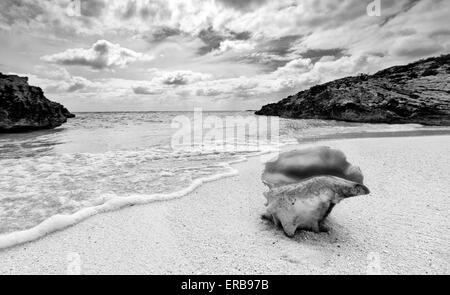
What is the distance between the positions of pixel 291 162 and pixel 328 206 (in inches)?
25.0

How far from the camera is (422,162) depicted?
16.8ft

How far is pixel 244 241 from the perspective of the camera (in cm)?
241

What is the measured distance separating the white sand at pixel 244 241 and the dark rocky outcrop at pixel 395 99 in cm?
1527

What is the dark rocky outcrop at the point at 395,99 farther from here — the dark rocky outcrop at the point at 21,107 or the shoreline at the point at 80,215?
the dark rocky outcrop at the point at 21,107

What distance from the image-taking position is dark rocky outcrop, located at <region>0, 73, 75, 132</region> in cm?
1293

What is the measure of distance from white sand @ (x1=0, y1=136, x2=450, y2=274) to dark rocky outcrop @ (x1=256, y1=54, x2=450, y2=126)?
1527 centimetres

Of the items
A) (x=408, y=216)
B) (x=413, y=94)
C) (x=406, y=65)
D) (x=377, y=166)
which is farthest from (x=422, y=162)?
(x=406, y=65)

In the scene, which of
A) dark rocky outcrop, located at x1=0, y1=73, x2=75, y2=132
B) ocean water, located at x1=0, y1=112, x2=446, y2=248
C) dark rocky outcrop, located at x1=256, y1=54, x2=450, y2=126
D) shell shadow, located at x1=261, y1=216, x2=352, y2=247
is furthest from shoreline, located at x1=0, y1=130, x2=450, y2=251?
dark rocky outcrop, located at x1=256, y1=54, x2=450, y2=126

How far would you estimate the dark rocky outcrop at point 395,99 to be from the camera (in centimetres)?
1599

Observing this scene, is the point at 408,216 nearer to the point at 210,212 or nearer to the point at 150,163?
the point at 210,212

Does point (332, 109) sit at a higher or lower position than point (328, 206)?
higher
